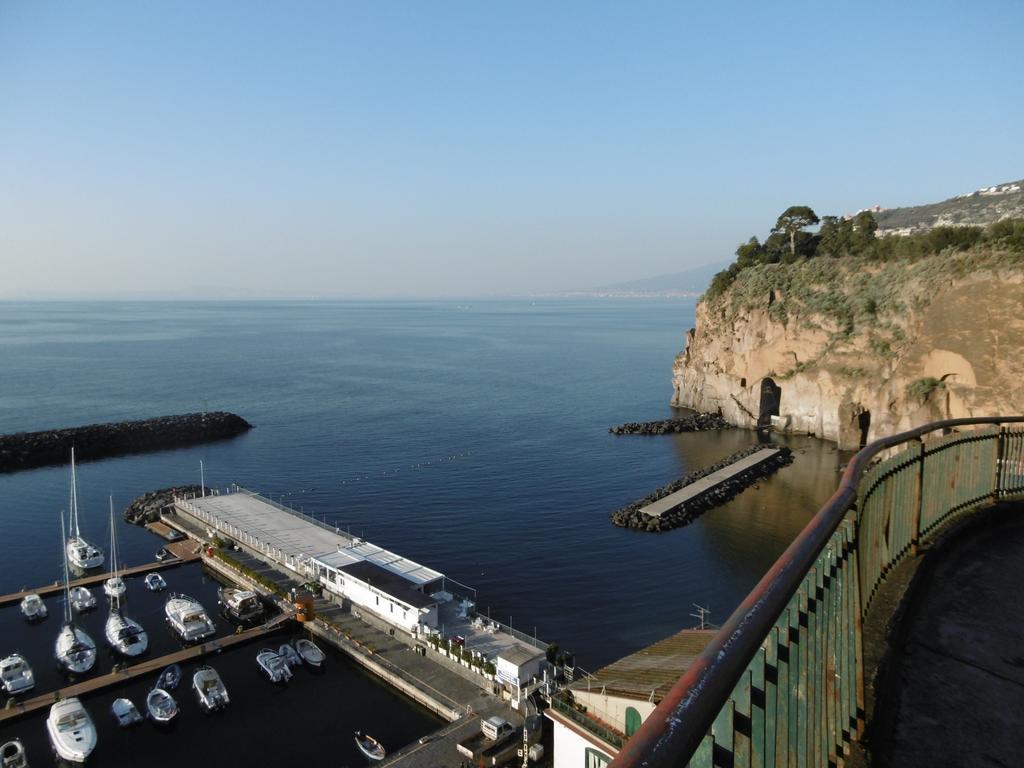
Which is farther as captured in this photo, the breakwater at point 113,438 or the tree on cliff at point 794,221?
the tree on cliff at point 794,221

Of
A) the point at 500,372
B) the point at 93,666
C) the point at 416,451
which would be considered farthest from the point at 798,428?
the point at 93,666

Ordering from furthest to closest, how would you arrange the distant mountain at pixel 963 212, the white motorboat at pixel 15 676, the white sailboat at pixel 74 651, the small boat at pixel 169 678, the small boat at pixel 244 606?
the distant mountain at pixel 963 212 → the small boat at pixel 244 606 → the white sailboat at pixel 74 651 → the small boat at pixel 169 678 → the white motorboat at pixel 15 676

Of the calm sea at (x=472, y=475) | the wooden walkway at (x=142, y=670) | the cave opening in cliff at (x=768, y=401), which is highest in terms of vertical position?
the cave opening in cliff at (x=768, y=401)

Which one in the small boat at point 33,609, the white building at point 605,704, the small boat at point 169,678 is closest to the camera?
the white building at point 605,704

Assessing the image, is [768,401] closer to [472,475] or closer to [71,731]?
[472,475]

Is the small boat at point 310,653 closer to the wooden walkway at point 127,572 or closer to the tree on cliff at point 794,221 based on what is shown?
the wooden walkway at point 127,572

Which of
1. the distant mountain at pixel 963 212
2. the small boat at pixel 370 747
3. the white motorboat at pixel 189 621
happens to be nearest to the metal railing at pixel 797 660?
the small boat at pixel 370 747

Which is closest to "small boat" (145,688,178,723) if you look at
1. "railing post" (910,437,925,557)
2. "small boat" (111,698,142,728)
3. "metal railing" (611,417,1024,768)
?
"small boat" (111,698,142,728)

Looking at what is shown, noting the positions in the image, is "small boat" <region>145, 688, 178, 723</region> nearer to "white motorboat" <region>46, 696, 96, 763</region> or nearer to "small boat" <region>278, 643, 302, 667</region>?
"white motorboat" <region>46, 696, 96, 763</region>
